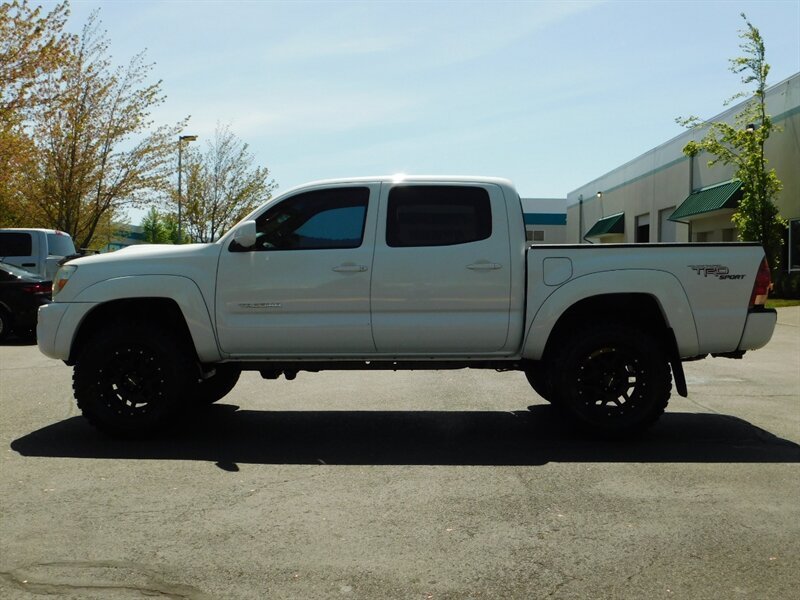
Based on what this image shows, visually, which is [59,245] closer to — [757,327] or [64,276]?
[64,276]

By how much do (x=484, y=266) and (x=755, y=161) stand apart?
2308 cm

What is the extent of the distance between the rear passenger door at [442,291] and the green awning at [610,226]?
133 ft

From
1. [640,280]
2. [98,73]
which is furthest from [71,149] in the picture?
[640,280]

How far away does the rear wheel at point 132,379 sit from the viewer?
6.95 metres

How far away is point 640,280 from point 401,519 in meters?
3.13

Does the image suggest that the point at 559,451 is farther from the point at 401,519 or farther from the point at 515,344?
the point at 401,519

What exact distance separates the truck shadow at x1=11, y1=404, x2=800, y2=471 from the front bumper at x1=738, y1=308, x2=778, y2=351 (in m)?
0.83

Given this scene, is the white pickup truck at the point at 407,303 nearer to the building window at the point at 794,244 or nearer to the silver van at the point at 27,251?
the silver van at the point at 27,251

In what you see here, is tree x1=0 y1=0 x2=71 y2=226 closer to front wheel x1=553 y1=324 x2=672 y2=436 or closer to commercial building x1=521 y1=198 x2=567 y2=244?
front wheel x1=553 y1=324 x2=672 y2=436

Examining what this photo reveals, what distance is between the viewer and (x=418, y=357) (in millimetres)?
7027

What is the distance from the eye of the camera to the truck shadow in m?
6.38

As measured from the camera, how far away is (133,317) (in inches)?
287

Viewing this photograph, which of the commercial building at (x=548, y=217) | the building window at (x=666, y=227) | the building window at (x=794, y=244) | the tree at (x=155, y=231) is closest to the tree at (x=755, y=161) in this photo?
the building window at (x=794, y=244)

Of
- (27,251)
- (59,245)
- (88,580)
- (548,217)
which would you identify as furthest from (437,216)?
(548,217)
